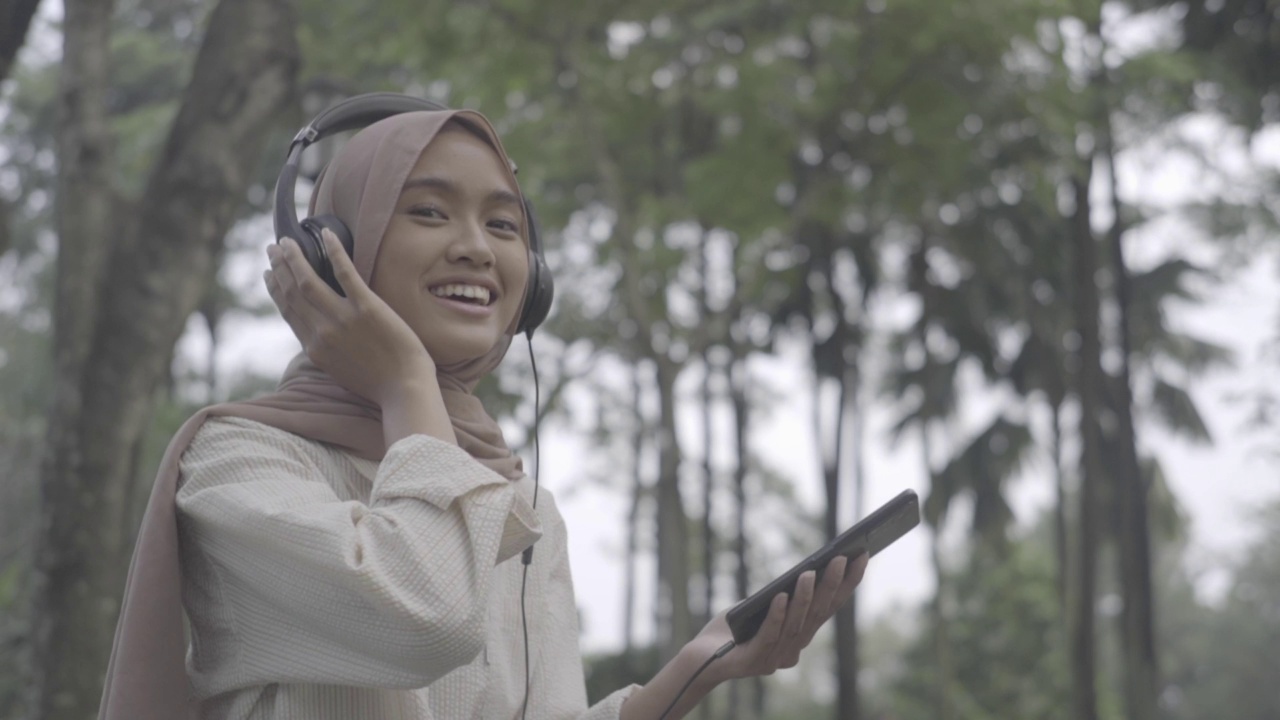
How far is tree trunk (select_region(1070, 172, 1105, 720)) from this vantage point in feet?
47.2

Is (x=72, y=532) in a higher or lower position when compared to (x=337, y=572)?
higher

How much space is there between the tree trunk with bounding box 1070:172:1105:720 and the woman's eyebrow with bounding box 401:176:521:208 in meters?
13.3

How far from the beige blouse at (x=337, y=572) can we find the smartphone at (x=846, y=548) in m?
0.34

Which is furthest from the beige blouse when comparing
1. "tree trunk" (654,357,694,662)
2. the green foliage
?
the green foliage

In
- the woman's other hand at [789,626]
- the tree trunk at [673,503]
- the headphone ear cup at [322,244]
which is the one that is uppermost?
the tree trunk at [673,503]

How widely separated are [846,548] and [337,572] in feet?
2.22

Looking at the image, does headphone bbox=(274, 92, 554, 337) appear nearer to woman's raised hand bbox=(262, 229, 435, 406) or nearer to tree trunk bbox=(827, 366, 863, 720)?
woman's raised hand bbox=(262, 229, 435, 406)

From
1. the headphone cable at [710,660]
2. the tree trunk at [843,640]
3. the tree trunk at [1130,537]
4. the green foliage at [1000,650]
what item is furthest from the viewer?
the green foliage at [1000,650]

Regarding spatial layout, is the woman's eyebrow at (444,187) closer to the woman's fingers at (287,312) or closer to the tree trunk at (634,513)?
the woman's fingers at (287,312)

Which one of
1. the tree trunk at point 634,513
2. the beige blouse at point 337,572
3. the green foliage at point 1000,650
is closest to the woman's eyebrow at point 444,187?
the beige blouse at point 337,572

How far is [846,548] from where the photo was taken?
1854mm

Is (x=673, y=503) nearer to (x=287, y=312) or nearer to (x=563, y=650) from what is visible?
(x=563, y=650)

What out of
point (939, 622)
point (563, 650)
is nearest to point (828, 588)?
point (563, 650)

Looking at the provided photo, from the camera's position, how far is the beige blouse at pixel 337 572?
5.05 ft
